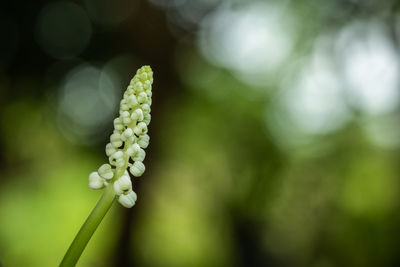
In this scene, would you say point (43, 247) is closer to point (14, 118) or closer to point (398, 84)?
point (14, 118)

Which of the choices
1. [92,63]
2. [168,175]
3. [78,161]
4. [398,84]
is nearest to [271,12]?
[398,84]

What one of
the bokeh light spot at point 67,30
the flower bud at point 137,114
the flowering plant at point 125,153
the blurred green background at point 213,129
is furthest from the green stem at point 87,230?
the bokeh light spot at point 67,30

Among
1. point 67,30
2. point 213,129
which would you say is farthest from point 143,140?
point 213,129

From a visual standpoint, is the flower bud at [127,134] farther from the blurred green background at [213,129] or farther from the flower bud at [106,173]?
the blurred green background at [213,129]

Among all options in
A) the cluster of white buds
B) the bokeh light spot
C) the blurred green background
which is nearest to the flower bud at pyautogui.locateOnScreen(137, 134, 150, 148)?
the cluster of white buds

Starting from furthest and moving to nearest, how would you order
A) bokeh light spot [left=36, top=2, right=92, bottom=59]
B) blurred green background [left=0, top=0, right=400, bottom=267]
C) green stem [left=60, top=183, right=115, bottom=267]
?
bokeh light spot [left=36, top=2, right=92, bottom=59], blurred green background [left=0, top=0, right=400, bottom=267], green stem [left=60, top=183, right=115, bottom=267]

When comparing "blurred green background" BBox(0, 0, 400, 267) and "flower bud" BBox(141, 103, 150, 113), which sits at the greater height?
"blurred green background" BBox(0, 0, 400, 267)

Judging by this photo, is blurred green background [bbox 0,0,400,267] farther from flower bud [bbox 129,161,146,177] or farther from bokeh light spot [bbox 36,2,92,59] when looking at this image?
flower bud [bbox 129,161,146,177]
